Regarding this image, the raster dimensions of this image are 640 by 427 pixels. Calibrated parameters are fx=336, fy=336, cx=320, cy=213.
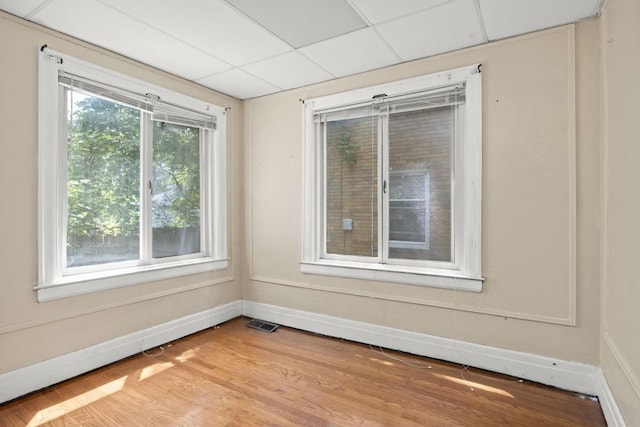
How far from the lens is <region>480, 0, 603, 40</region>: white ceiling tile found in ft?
6.91

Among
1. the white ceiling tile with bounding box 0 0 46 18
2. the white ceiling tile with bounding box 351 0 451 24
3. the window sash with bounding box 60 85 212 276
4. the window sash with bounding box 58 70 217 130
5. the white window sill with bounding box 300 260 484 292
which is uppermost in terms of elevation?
the white ceiling tile with bounding box 351 0 451 24

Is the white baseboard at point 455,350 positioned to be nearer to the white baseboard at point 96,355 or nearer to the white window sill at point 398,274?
the white window sill at point 398,274

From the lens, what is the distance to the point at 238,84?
346cm

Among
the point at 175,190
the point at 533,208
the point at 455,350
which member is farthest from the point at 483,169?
the point at 175,190

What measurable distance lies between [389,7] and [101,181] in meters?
2.58

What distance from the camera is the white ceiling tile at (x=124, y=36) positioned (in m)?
2.16

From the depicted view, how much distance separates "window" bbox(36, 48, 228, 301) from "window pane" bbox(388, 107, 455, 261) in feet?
6.17

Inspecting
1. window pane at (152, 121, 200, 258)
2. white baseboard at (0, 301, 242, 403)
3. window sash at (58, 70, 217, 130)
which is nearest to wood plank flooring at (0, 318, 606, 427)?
white baseboard at (0, 301, 242, 403)

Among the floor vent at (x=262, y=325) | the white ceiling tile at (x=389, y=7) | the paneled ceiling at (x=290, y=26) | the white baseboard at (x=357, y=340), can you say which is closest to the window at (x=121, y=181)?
the paneled ceiling at (x=290, y=26)

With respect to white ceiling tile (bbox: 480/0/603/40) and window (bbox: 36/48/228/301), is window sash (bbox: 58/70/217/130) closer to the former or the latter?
window (bbox: 36/48/228/301)

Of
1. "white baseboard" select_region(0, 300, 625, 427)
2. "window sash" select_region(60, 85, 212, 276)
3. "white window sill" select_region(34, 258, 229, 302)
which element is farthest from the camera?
"window sash" select_region(60, 85, 212, 276)

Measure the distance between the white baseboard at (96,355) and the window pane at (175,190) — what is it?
0.70 m

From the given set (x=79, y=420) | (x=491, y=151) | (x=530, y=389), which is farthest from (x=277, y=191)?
(x=530, y=389)

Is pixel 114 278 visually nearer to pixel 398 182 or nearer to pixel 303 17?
pixel 303 17
